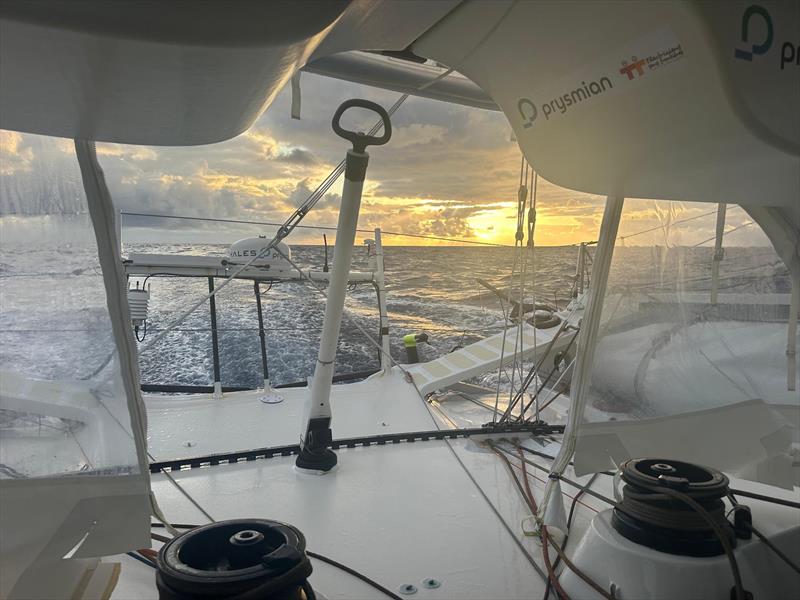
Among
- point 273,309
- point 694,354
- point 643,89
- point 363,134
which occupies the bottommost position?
point 273,309

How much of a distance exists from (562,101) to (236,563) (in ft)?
4.50

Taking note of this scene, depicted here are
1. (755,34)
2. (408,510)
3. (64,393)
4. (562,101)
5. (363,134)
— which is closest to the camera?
(755,34)

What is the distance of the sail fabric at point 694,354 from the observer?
1724mm

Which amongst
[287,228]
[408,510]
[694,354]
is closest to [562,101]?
[694,354]

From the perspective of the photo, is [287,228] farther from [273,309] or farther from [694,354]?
[273,309]

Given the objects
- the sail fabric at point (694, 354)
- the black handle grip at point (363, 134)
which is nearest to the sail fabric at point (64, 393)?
the black handle grip at point (363, 134)

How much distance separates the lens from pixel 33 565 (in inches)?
41.9

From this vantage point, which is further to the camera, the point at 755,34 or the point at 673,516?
the point at 673,516

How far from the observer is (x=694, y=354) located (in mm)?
1948

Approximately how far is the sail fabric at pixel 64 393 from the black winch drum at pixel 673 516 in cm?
130

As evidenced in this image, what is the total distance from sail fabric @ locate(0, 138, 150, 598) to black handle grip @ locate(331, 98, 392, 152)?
1.29m

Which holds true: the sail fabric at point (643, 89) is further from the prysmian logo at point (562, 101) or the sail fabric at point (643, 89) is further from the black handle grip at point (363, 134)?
the black handle grip at point (363, 134)

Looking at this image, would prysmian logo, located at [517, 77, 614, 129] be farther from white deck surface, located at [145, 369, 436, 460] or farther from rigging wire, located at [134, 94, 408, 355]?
white deck surface, located at [145, 369, 436, 460]

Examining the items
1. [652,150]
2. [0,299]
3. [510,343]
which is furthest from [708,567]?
[510,343]
